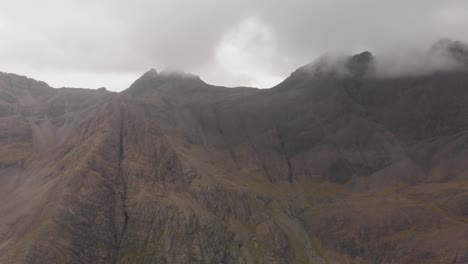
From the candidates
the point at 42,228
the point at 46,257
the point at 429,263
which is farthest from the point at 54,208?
the point at 429,263

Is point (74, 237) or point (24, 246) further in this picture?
point (74, 237)

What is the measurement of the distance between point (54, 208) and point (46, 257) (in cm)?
2790

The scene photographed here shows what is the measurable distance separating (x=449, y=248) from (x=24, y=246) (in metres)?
196

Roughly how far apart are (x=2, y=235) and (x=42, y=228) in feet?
62.6

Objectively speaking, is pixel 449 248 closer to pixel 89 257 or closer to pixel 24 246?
pixel 89 257

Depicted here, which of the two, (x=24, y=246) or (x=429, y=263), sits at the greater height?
(x=24, y=246)

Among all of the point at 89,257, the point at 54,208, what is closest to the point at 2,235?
the point at 54,208

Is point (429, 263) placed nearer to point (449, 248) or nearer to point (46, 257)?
point (449, 248)

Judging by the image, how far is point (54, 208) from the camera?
19950cm

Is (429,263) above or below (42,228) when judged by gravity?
below

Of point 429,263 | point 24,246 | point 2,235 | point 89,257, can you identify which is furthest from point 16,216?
point 429,263

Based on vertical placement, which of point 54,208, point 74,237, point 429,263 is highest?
point 54,208

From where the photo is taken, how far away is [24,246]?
17925 cm

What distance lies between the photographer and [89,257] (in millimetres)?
195500
